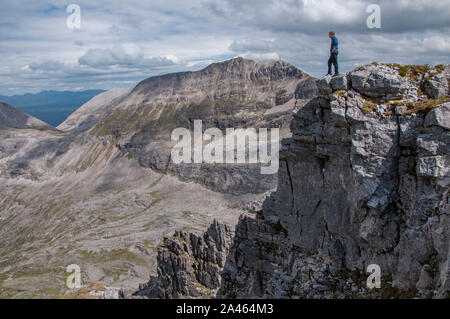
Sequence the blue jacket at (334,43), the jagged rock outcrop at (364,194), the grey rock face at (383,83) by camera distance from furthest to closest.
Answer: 1. the blue jacket at (334,43)
2. the grey rock face at (383,83)
3. the jagged rock outcrop at (364,194)

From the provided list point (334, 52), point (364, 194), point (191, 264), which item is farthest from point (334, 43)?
point (191, 264)

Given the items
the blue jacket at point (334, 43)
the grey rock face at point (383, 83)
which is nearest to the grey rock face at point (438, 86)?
the grey rock face at point (383, 83)

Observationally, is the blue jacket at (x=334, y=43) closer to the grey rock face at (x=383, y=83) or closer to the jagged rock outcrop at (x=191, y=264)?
the grey rock face at (x=383, y=83)

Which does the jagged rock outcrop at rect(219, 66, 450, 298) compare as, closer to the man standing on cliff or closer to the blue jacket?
the man standing on cliff

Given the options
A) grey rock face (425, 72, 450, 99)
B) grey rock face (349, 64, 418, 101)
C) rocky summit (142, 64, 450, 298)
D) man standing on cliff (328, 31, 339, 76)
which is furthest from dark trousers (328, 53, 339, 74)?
grey rock face (425, 72, 450, 99)

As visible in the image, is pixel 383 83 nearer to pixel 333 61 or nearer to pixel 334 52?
pixel 333 61
